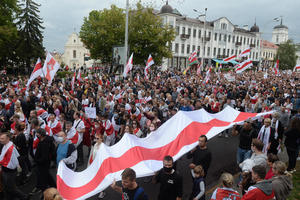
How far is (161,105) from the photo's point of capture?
32.3 feet

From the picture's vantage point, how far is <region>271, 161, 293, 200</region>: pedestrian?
3.38 m

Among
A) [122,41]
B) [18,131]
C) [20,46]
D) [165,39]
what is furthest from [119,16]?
[18,131]

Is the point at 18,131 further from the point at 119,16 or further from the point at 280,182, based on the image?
the point at 119,16

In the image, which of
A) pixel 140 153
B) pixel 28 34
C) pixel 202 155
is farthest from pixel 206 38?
pixel 140 153

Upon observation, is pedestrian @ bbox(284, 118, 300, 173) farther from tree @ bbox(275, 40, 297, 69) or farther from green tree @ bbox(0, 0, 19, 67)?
tree @ bbox(275, 40, 297, 69)

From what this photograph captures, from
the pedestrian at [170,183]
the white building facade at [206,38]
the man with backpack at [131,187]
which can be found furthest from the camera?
the white building facade at [206,38]

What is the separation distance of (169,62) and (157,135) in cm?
4532

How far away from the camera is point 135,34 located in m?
28.5

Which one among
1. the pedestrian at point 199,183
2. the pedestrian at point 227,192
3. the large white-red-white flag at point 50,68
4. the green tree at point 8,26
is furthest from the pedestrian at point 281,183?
the green tree at point 8,26

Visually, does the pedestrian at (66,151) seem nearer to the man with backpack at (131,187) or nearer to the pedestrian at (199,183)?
the man with backpack at (131,187)

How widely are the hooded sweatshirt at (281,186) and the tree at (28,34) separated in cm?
3217

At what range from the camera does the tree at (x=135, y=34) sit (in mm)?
28438

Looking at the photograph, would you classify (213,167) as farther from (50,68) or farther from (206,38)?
(206,38)

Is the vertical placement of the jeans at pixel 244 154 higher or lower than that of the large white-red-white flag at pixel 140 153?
lower
